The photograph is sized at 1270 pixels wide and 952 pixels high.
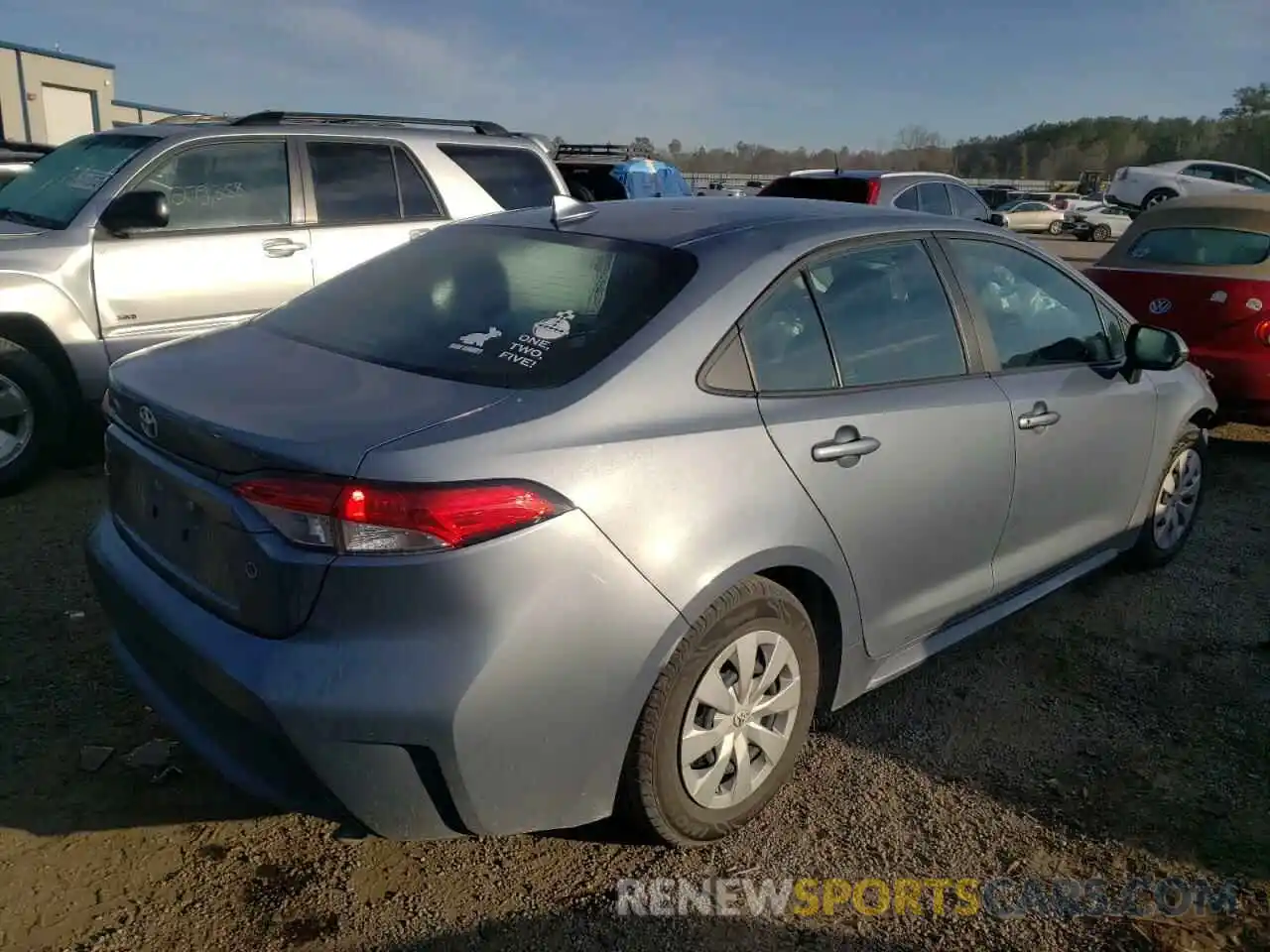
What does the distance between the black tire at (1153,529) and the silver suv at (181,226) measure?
4336 millimetres

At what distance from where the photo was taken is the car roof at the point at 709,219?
9.61 feet

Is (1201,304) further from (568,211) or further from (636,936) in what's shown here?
(636,936)

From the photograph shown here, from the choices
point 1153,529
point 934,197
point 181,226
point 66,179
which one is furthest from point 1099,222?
point 66,179

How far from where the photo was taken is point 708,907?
2457 mm

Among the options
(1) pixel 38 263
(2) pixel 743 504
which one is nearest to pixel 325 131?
(1) pixel 38 263

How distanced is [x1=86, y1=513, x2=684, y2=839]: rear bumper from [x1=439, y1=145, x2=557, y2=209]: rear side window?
4908mm

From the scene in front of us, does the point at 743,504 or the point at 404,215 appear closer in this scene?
the point at 743,504

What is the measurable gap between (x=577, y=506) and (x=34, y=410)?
4090mm

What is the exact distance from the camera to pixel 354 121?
21.3 ft

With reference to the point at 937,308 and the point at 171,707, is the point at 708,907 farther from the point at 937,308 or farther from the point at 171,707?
the point at 937,308

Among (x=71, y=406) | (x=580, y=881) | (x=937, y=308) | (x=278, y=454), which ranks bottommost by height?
(x=580, y=881)

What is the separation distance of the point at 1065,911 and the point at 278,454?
2.15 metres

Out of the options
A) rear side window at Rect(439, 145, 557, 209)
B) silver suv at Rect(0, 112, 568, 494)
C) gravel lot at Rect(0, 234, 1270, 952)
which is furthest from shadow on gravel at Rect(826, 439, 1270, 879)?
rear side window at Rect(439, 145, 557, 209)

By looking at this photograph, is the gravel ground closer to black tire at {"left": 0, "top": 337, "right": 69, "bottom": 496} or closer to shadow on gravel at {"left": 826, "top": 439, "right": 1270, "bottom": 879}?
shadow on gravel at {"left": 826, "top": 439, "right": 1270, "bottom": 879}
